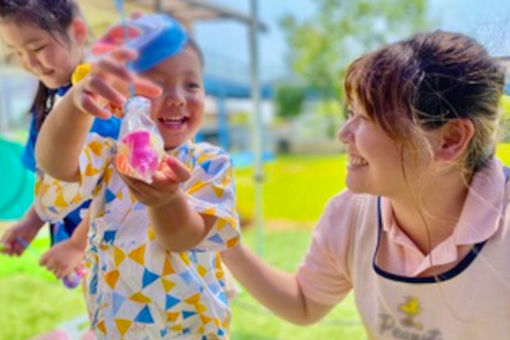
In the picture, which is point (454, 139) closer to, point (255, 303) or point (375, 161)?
point (375, 161)

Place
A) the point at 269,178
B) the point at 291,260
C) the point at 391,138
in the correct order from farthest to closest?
1. the point at 269,178
2. the point at 291,260
3. the point at 391,138

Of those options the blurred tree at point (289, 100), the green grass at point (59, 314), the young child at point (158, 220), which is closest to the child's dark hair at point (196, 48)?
the young child at point (158, 220)

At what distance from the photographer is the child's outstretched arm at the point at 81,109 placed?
343mm

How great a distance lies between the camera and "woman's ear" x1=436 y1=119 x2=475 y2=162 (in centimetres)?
51

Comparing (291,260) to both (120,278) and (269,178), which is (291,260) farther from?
(120,278)

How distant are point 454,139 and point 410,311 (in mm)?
199

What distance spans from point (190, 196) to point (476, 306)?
1.02 ft

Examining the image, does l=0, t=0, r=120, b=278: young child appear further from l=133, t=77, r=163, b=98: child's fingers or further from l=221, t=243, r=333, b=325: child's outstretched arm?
l=221, t=243, r=333, b=325: child's outstretched arm

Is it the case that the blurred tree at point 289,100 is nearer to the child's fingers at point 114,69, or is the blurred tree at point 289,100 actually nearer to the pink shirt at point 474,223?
the pink shirt at point 474,223

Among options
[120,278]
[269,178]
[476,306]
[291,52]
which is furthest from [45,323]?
[291,52]

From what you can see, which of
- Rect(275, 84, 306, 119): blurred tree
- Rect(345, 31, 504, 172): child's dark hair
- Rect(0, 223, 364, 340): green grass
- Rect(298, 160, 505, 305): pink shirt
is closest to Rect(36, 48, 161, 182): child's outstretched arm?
Rect(345, 31, 504, 172): child's dark hair

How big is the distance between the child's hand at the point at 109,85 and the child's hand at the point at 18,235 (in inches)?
11.3

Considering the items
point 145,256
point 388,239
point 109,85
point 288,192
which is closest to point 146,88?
point 109,85

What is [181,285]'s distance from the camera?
48 cm
